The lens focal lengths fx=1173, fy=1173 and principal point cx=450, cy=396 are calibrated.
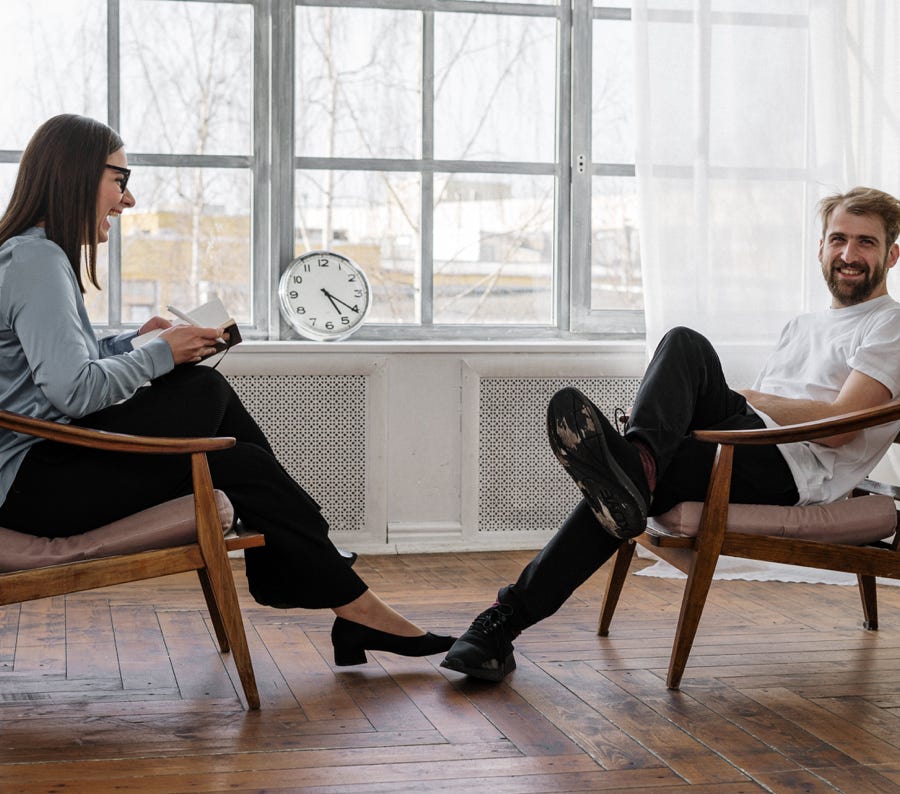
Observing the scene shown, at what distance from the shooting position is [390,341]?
4203 millimetres

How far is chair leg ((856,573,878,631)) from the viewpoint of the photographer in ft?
9.98

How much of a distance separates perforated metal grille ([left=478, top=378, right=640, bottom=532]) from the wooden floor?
88 centimetres

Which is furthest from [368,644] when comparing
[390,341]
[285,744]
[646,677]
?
[390,341]

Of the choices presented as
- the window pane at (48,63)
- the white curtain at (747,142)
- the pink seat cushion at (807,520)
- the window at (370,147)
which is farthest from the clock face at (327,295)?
the pink seat cushion at (807,520)

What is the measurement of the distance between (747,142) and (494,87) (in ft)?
3.06

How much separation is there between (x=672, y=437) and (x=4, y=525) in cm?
135

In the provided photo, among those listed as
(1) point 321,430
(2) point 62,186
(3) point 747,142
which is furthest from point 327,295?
(2) point 62,186

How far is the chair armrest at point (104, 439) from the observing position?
6.84 ft

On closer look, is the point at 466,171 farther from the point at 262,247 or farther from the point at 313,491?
the point at 313,491

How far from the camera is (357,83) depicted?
420 cm

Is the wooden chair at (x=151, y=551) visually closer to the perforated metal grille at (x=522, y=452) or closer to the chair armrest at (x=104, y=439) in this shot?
the chair armrest at (x=104, y=439)

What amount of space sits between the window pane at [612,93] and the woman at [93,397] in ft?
7.61

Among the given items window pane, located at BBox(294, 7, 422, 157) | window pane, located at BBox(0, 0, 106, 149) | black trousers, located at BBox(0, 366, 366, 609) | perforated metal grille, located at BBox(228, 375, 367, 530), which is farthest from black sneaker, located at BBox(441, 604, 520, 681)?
window pane, located at BBox(0, 0, 106, 149)

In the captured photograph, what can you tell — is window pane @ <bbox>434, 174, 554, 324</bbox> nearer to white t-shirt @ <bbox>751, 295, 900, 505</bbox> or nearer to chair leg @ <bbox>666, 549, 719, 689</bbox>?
white t-shirt @ <bbox>751, 295, 900, 505</bbox>
